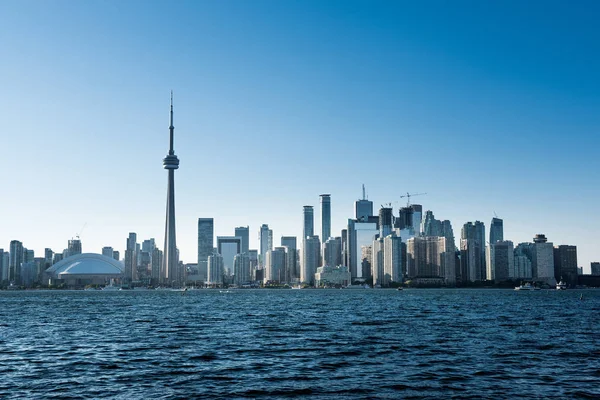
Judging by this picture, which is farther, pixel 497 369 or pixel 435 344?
pixel 435 344

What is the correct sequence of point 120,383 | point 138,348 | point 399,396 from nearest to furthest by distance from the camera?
1. point 399,396
2. point 120,383
3. point 138,348

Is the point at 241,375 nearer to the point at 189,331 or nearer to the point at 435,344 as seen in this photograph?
the point at 435,344

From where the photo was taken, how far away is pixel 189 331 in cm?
8325

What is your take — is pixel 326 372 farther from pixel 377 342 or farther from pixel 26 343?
pixel 26 343

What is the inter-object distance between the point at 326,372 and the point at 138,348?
2455 cm

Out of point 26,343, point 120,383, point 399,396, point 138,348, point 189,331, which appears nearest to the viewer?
point 399,396

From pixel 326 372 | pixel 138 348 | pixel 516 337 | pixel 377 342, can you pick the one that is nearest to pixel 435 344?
pixel 377 342

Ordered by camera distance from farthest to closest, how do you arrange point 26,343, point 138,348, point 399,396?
point 26,343 → point 138,348 → point 399,396

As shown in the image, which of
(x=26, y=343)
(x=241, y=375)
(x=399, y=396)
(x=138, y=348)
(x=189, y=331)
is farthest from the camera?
(x=189, y=331)

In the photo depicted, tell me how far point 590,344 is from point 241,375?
4117 cm

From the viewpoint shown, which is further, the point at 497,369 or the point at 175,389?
the point at 497,369

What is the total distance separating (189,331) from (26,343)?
21.0m

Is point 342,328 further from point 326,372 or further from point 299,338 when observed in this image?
point 326,372

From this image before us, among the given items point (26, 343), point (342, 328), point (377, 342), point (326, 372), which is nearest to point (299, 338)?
point (377, 342)
